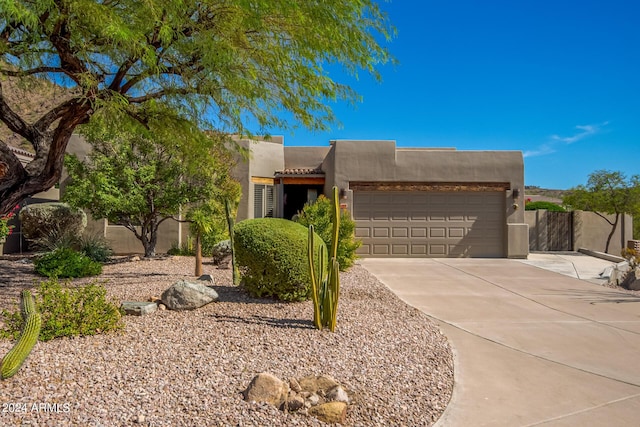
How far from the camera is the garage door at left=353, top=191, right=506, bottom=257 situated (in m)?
14.8

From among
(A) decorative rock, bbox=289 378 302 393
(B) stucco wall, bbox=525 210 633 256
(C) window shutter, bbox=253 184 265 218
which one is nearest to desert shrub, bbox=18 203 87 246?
(C) window shutter, bbox=253 184 265 218

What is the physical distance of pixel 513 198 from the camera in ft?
48.3

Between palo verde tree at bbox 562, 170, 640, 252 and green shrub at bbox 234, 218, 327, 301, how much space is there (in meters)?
15.4

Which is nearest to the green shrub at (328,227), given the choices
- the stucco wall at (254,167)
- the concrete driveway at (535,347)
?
the concrete driveway at (535,347)

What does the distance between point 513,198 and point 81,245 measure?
13724mm

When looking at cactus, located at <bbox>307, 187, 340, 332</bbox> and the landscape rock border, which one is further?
cactus, located at <bbox>307, 187, 340, 332</bbox>

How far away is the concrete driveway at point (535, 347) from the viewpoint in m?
3.62

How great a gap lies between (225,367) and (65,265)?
6.97m

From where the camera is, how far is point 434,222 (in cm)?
1481

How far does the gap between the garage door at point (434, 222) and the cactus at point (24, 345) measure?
11.5 meters

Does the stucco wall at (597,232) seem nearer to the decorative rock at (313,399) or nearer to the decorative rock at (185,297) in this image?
the decorative rock at (185,297)

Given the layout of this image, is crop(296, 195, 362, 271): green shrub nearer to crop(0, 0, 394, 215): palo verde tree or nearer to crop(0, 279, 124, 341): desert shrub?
crop(0, 0, 394, 215): palo verde tree

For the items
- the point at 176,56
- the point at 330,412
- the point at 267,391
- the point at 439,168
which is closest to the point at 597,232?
the point at 439,168

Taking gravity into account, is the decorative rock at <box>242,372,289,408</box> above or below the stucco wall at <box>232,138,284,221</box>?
below
